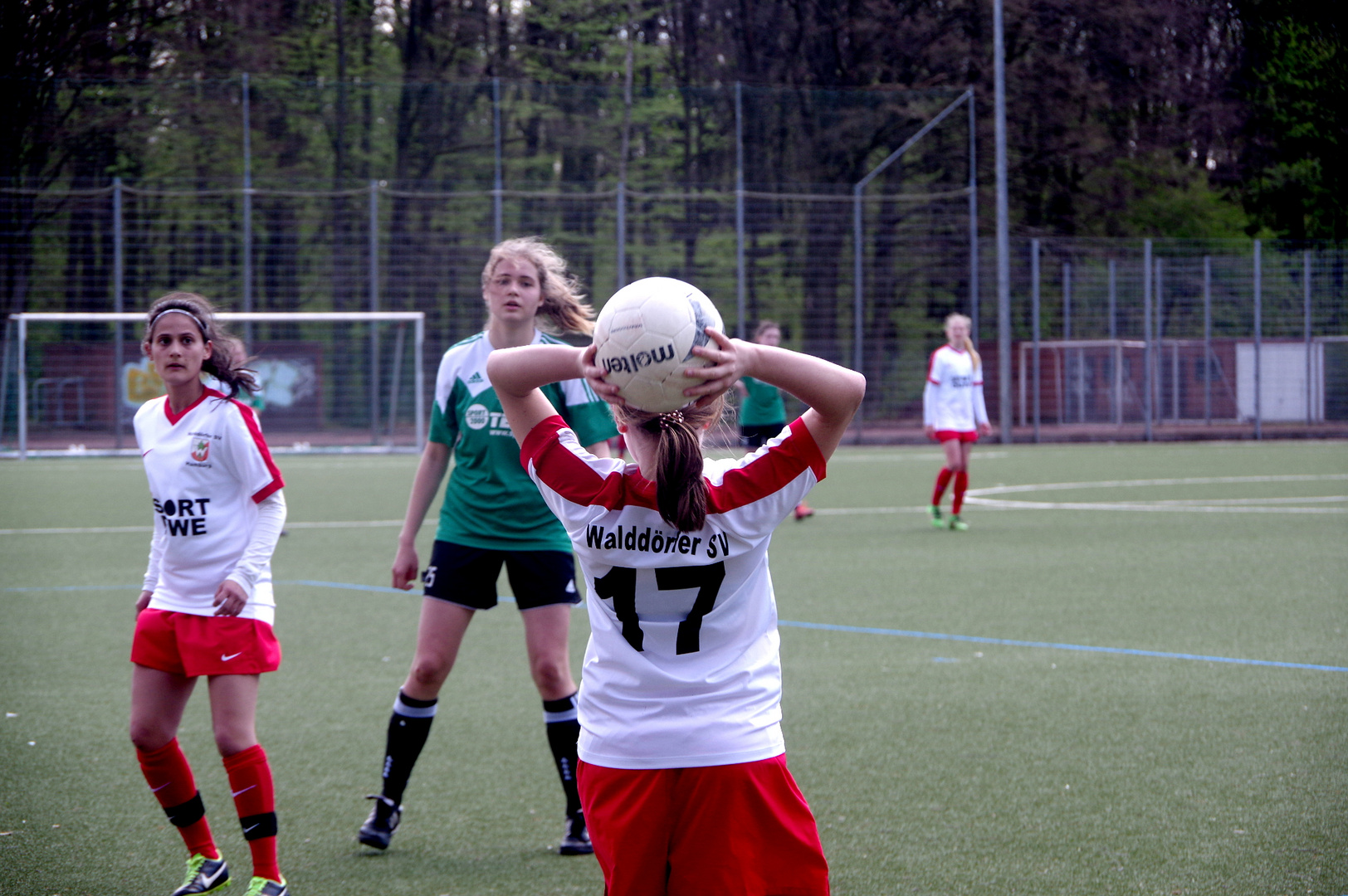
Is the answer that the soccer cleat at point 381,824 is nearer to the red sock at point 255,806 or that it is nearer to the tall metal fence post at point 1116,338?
the red sock at point 255,806

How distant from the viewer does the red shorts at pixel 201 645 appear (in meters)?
3.53

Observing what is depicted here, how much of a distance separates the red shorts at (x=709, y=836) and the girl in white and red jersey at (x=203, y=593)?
1.63m

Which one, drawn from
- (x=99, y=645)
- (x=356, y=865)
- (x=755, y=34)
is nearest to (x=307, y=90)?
(x=755, y=34)

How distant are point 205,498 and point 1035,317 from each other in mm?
25609

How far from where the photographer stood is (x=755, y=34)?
3234 centimetres

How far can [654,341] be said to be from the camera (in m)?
2.17

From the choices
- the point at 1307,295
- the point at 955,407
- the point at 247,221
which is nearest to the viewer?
the point at 955,407

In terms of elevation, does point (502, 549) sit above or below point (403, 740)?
above

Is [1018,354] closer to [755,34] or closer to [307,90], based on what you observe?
[755,34]

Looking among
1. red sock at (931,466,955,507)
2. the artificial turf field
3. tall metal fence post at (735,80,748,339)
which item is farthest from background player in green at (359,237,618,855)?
tall metal fence post at (735,80,748,339)

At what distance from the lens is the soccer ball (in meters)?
2.17

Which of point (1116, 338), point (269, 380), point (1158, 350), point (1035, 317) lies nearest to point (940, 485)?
point (269, 380)

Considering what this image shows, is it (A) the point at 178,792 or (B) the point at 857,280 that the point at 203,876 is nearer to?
(A) the point at 178,792

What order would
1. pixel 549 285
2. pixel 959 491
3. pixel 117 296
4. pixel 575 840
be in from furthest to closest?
1. pixel 117 296
2. pixel 959 491
3. pixel 549 285
4. pixel 575 840
